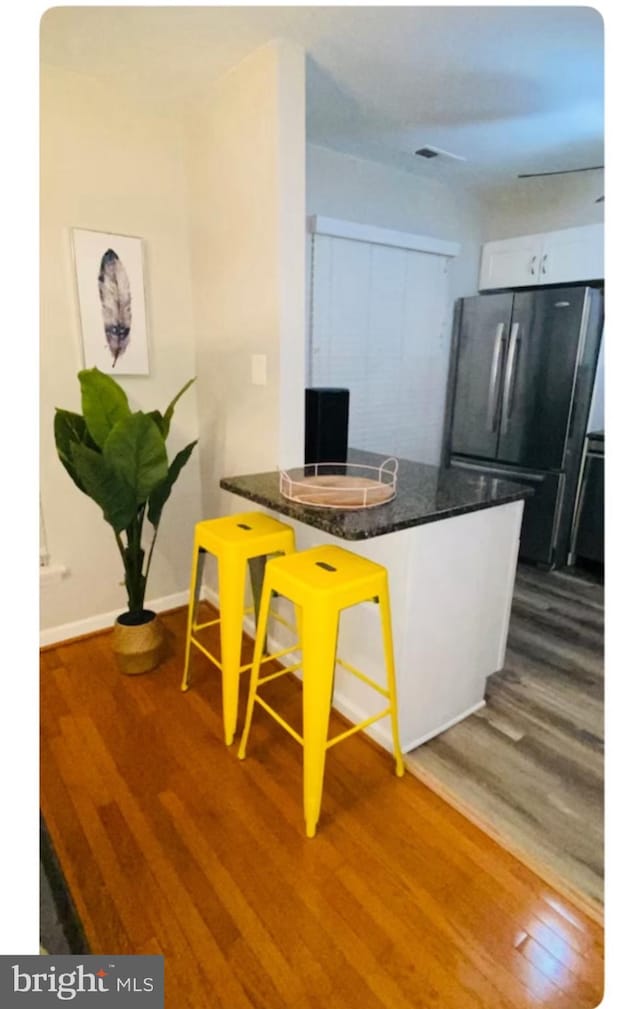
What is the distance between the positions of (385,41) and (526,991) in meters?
2.81

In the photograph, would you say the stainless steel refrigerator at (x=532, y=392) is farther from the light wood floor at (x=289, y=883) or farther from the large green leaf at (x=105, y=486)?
the large green leaf at (x=105, y=486)

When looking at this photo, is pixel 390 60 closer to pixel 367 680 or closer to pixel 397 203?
pixel 397 203

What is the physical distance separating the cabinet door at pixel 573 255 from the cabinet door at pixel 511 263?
2.7 inches

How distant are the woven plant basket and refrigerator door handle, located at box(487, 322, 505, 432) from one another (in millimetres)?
2611

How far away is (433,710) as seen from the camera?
184 cm

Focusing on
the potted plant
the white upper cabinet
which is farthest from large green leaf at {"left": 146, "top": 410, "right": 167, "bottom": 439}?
the white upper cabinet

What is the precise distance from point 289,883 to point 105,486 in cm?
137

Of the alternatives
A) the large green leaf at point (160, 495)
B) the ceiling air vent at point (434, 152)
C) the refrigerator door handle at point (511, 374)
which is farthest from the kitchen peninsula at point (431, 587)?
the ceiling air vent at point (434, 152)

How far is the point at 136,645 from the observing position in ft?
7.11

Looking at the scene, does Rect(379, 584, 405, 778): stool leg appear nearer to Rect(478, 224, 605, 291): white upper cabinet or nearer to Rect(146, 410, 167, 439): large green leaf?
Rect(146, 410, 167, 439): large green leaf

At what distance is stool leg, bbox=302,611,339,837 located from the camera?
1354mm

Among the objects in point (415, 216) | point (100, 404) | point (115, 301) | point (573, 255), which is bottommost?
point (100, 404)

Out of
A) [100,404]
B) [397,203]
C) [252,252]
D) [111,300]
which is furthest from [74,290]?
[397,203]
